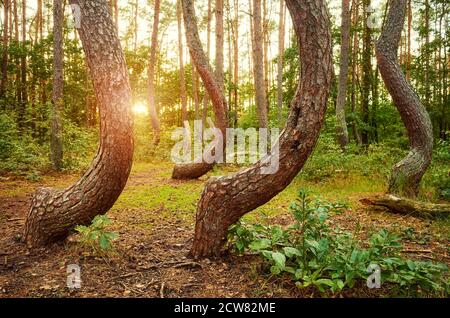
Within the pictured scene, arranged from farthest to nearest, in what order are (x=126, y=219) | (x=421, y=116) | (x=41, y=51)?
(x=41, y=51), (x=421, y=116), (x=126, y=219)

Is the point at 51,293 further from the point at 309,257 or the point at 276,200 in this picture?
the point at 276,200

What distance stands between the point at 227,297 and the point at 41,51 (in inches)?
792

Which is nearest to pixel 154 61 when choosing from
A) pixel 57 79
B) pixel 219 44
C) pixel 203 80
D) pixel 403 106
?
pixel 219 44

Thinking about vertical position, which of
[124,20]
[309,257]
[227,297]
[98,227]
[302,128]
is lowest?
[227,297]

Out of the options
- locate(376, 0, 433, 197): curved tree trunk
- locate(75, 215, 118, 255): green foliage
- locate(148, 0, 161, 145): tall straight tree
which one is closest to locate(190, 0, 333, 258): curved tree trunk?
locate(75, 215, 118, 255): green foliage

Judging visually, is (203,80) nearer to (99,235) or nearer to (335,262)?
(99,235)

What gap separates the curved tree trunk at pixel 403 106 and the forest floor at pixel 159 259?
3.71 feet

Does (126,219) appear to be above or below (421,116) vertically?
below

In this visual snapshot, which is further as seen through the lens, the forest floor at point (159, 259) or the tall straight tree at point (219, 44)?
the tall straight tree at point (219, 44)

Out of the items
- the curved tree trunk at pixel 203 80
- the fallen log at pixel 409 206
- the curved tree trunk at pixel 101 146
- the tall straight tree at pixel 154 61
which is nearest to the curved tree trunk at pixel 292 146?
the curved tree trunk at pixel 101 146

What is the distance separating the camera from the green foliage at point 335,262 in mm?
2570

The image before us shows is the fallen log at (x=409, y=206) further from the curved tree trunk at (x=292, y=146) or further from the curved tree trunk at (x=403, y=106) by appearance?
the curved tree trunk at (x=292, y=146)

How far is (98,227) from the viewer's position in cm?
354

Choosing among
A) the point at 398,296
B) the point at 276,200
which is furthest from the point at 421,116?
the point at 398,296
